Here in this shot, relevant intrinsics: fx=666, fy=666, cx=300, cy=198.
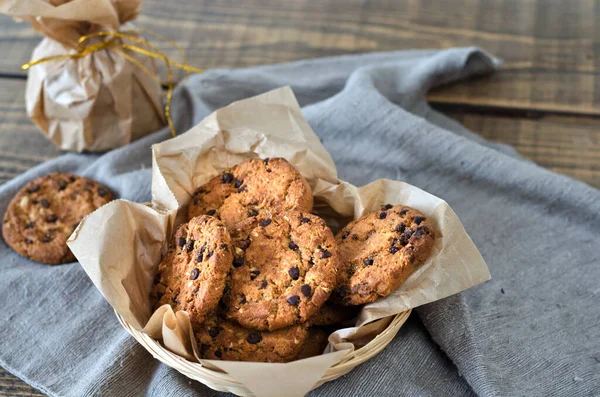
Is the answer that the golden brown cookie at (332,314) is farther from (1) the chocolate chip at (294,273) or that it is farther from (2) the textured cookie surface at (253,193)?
(2) the textured cookie surface at (253,193)

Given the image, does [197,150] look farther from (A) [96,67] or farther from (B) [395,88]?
(B) [395,88]

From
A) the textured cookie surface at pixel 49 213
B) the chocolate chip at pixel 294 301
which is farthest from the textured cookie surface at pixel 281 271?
the textured cookie surface at pixel 49 213

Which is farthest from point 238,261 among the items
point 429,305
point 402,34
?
point 402,34

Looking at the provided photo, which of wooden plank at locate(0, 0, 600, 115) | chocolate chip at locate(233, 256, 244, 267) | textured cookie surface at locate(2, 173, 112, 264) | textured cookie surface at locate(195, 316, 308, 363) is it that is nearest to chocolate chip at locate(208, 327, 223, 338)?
textured cookie surface at locate(195, 316, 308, 363)

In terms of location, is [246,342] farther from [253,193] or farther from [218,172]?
[218,172]

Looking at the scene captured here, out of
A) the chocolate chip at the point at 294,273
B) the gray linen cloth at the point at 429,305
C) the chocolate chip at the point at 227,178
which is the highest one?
the chocolate chip at the point at 227,178

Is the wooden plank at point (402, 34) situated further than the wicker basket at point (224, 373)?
Yes

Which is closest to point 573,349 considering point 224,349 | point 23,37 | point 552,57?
point 224,349
